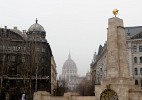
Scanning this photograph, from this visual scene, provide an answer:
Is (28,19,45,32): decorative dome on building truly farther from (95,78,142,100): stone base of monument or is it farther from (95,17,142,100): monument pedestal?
(95,78,142,100): stone base of monument

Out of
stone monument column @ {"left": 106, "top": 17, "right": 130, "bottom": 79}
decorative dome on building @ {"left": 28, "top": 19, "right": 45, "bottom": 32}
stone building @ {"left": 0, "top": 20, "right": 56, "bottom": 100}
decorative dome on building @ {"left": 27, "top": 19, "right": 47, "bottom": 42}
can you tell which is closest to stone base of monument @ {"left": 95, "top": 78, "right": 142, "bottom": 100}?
stone monument column @ {"left": 106, "top": 17, "right": 130, "bottom": 79}

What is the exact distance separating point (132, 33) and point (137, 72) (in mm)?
9655

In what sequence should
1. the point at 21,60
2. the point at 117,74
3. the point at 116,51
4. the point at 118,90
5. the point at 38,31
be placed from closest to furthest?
the point at 118,90
the point at 117,74
the point at 116,51
the point at 21,60
the point at 38,31

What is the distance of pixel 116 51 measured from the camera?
26766 mm

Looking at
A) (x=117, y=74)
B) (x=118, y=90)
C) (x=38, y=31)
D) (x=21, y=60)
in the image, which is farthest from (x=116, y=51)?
(x=38, y=31)

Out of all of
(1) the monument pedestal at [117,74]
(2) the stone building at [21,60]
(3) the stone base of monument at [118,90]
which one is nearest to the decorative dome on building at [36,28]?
(2) the stone building at [21,60]

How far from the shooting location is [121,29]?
89.9ft

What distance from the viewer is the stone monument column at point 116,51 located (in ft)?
86.5

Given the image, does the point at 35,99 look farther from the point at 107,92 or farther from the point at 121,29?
the point at 121,29

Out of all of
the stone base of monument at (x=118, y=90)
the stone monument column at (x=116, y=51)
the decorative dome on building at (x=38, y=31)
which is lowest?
the stone base of monument at (x=118, y=90)

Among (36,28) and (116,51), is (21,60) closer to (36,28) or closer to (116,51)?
(36,28)

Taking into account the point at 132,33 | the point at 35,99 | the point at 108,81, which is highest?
the point at 132,33

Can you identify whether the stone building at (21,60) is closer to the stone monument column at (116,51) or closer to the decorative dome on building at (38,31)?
the decorative dome on building at (38,31)

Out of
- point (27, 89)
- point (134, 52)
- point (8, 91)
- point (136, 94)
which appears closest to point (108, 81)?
point (136, 94)
